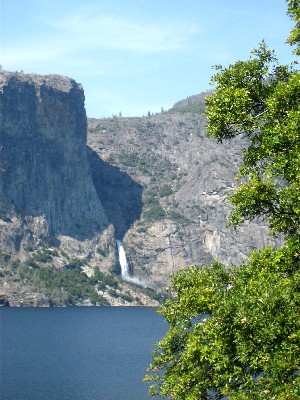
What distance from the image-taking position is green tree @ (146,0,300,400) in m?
12.2

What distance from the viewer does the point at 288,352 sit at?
12.0 metres

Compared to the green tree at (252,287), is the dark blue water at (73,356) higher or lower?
lower

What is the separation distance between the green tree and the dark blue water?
4648 cm

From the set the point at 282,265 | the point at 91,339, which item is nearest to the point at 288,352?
the point at 282,265

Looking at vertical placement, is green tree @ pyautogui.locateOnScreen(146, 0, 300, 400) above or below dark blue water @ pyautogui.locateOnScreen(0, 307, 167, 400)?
above

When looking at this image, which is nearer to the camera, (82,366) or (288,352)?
(288,352)

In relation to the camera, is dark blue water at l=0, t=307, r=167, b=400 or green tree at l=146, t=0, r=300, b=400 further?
dark blue water at l=0, t=307, r=167, b=400

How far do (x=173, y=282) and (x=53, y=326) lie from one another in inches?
4688

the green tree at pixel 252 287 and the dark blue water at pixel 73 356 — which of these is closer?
the green tree at pixel 252 287

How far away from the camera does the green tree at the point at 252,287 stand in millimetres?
12242

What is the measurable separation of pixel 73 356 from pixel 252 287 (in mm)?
78500

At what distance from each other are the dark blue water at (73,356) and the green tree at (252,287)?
152 feet

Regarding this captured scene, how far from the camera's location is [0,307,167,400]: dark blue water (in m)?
63.1

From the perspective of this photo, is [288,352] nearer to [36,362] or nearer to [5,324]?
[36,362]
